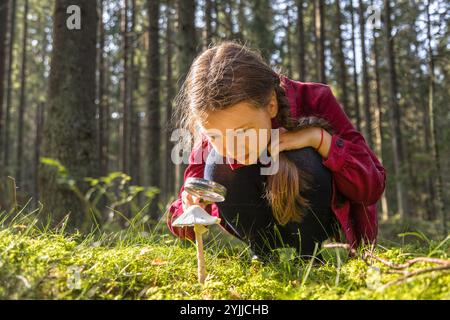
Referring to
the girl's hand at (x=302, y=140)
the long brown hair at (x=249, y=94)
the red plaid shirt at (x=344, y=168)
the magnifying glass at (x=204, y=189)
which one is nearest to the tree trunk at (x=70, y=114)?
the red plaid shirt at (x=344, y=168)

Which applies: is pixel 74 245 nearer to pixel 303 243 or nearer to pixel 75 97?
pixel 303 243

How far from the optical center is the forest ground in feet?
5.16

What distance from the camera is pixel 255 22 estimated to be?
567 inches

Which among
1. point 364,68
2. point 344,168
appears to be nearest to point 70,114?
point 344,168

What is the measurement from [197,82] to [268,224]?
1022 millimetres

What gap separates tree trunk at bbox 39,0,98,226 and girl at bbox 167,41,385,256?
130 inches

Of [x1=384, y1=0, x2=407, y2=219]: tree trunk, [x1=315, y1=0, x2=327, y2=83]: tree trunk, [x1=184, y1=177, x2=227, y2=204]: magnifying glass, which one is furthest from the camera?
[x1=384, y1=0, x2=407, y2=219]: tree trunk

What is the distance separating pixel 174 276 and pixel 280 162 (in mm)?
877

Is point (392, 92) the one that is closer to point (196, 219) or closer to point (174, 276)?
point (174, 276)

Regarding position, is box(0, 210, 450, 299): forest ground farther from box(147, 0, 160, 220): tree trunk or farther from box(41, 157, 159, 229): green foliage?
box(147, 0, 160, 220): tree trunk

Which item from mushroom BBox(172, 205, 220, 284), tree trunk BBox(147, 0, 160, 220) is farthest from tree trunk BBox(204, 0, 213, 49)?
mushroom BBox(172, 205, 220, 284)

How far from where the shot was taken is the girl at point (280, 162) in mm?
2240

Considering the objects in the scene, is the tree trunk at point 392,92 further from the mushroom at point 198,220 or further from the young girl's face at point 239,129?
the mushroom at point 198,220
